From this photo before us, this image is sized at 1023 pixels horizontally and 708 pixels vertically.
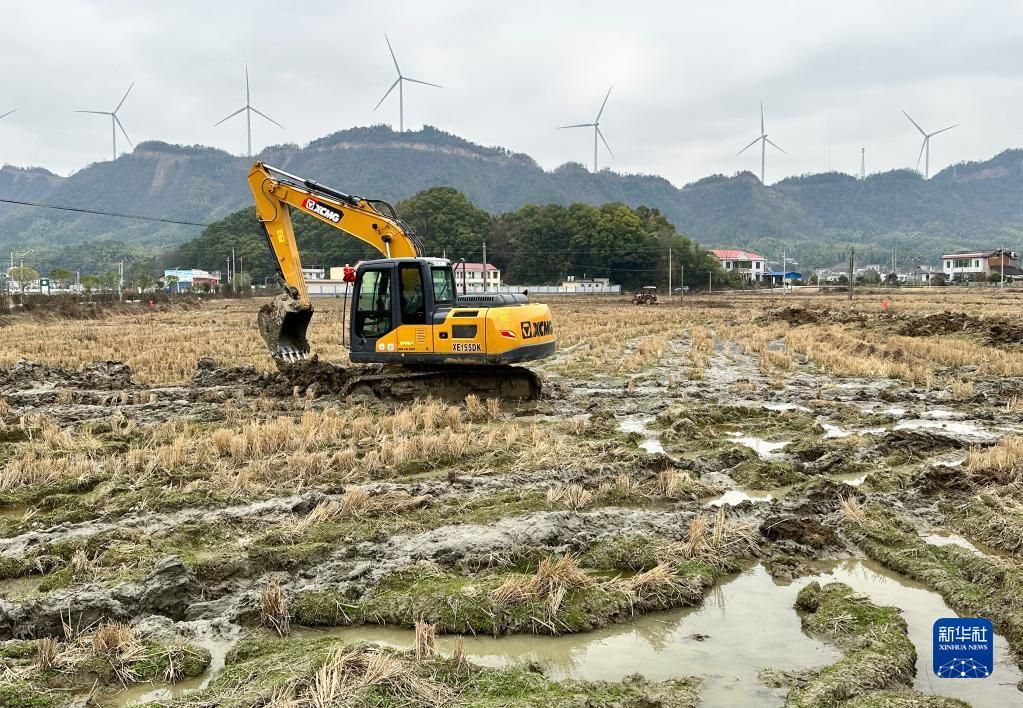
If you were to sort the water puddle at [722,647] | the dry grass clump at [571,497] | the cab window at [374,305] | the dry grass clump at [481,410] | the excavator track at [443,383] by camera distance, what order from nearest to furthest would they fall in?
the water puddle at [722,647]
the dry grass clump at [571,497]
the dry grass clump at [481,410]
the cab window at [374,305]
the excavator track at [443,383]

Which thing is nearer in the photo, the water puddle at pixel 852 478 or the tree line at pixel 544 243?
the water puddle at pixel 852 478

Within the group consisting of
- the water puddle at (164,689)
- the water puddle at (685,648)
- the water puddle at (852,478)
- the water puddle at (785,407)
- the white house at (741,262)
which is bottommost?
the water puddle at (685,648)

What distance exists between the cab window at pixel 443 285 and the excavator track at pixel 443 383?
1.39m

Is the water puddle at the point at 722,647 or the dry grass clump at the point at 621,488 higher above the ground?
the dry grass clump at the point at 621,488

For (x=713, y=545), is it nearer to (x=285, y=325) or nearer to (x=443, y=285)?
(x=443, y=285)

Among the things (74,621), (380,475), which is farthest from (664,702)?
(380,475)

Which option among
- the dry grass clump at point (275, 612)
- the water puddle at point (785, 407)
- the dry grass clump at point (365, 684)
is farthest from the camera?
the water puddle at point (785, 407)

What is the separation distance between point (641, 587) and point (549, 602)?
0.84 metres

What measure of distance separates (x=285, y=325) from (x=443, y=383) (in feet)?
13.6

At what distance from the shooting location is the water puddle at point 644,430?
1141cm

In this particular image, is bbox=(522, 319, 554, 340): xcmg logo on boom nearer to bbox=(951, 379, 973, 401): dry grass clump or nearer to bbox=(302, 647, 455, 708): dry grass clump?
bbox=(951, 379, 973, 401): dry grass clump

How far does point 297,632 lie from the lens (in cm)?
555

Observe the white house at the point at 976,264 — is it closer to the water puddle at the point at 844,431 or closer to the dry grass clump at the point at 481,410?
the water puddle at the point at 844,431

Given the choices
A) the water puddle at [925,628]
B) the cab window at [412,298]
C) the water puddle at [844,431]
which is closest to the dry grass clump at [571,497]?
the water puddle at [925,628]
